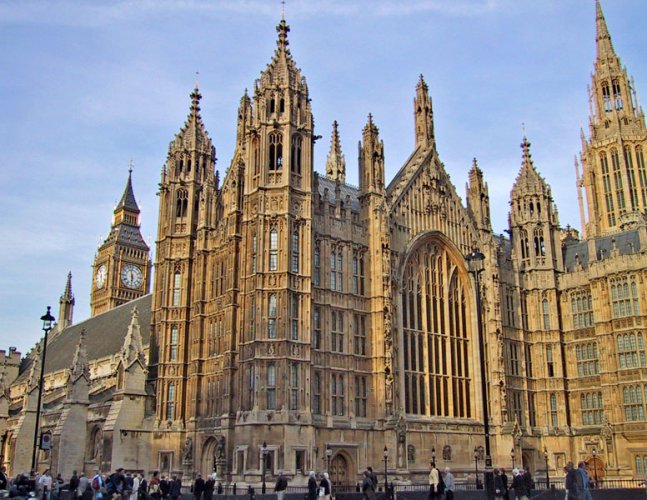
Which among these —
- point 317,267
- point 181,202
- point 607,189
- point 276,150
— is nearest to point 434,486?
point 317,267

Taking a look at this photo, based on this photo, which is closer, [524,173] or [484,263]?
[484,263]

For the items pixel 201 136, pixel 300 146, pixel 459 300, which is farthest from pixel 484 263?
pixel 201 136

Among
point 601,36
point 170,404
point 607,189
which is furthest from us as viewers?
point 601,36

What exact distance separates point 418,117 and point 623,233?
19.3 metres

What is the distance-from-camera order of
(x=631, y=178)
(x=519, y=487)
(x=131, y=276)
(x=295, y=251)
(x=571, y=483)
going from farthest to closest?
(x=131, y=276) < (x=631, y=178) < (x=295, y=251) < (x=519, y=487) < (x=571, y=483)

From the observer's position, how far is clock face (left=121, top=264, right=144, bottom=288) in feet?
354

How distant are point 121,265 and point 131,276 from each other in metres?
2.45

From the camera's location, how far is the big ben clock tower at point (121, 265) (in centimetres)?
10669

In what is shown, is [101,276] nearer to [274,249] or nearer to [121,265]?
[121,265]

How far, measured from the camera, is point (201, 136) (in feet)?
182

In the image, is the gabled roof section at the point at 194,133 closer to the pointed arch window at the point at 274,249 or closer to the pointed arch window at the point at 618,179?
the pointed arch window at the point at 274,249

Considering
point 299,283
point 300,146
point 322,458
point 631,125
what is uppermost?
point 631,125

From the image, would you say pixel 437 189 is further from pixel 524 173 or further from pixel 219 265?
pixel 219 265

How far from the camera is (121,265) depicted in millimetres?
107750
